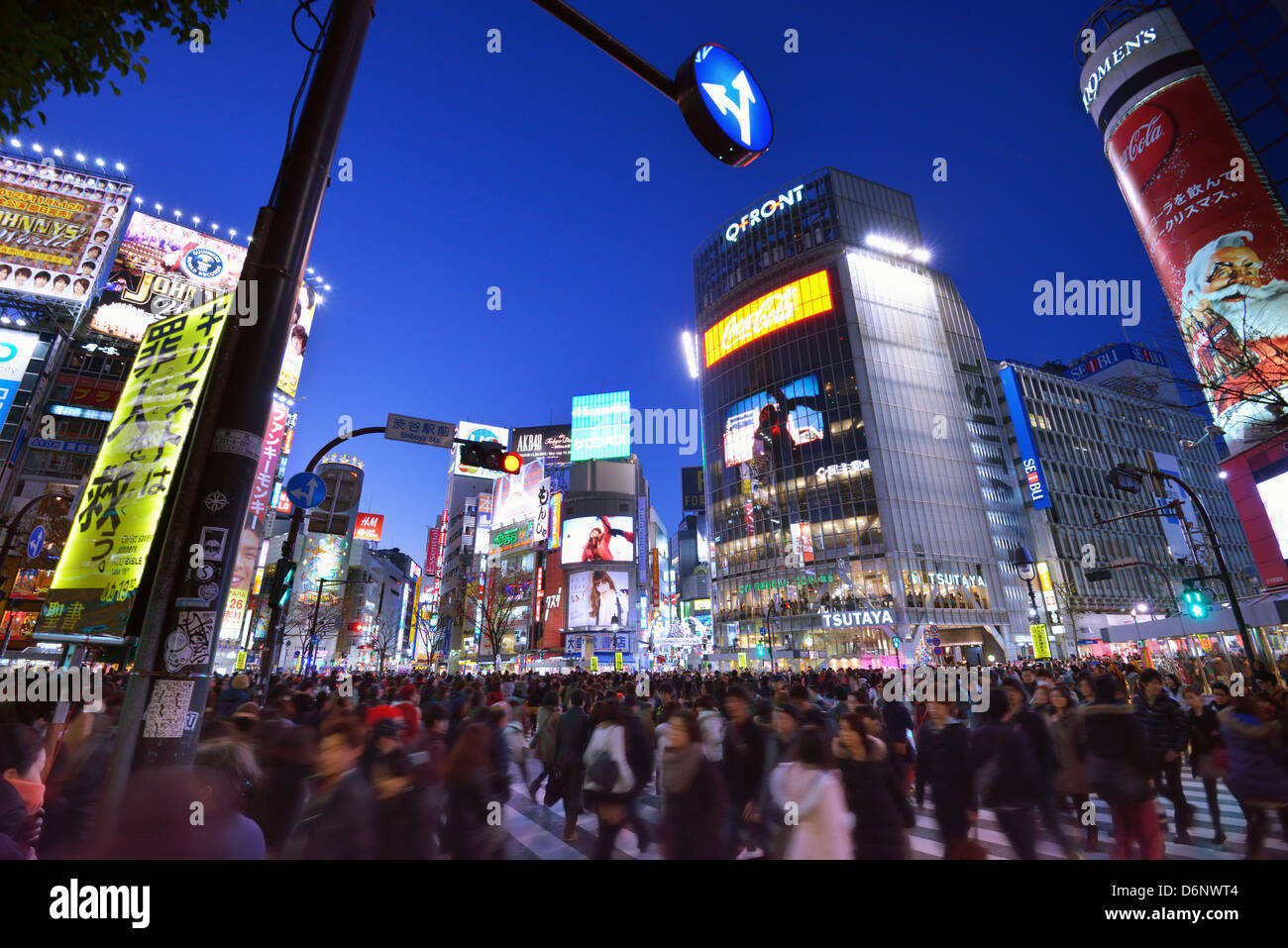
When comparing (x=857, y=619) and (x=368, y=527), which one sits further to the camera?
(x=368, y=527)

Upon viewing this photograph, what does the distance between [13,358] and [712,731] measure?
56.2m

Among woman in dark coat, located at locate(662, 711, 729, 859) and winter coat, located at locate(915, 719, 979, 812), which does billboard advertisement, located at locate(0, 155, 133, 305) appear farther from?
winter coat, located at locate(915, 719, 979, 812)

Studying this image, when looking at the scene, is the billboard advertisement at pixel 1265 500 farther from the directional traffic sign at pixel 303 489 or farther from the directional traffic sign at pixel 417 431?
the directional traffic sign at pixel 303 489

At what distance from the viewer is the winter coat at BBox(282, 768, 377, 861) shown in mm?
3805

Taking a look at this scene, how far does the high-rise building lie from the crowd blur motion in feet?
154

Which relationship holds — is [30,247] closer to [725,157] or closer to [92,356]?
[92,356]

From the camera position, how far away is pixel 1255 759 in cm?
609

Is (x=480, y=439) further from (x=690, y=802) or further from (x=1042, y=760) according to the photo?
(x=1042, y=760)

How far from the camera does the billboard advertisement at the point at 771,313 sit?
226 ft

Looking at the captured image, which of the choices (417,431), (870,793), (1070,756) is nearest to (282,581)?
(417,431)
